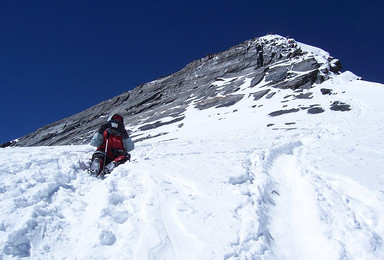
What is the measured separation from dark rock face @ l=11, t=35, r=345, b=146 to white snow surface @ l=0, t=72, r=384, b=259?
67.6 feet

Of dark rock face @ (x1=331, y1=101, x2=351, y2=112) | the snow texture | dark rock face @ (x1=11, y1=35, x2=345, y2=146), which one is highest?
the snow texture

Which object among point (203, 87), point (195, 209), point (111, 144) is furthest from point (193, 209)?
point (203, 87)

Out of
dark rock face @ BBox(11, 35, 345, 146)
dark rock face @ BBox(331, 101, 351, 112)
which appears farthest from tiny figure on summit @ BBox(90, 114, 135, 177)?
dark rock face @ BBox(331, 101, 351, 112)

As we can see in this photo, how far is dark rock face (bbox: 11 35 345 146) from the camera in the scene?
121 ft

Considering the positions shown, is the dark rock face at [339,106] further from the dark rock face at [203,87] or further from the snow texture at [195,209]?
the snow texture at [195,209]

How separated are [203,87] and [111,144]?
4260cm

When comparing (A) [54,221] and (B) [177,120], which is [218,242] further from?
(B) [177,120]

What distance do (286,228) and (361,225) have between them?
3.95 ft

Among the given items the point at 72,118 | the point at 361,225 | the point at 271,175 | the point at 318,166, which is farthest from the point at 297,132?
the point at 72,118

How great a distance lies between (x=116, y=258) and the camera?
3.29m

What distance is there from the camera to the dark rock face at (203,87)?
36750 millimetres

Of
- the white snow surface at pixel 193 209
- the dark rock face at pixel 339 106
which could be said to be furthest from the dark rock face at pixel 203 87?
the white snow surface at pixel 193 209

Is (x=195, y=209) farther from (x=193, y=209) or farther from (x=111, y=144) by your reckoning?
(x=111, y=144)

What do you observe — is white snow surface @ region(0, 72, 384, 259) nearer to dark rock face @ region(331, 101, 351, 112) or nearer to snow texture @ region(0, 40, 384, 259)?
snow texture @ region(0, 40, 384, 259)
